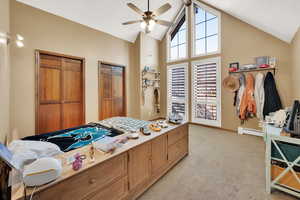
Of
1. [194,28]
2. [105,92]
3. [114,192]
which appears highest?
[194,28]

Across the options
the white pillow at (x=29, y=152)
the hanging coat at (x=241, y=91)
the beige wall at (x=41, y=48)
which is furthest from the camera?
the hanging coat at (x=241, y=91)

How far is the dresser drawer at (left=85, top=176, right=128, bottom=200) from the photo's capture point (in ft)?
3.84

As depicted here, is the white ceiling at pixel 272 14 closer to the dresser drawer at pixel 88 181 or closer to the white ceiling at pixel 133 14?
the white ceiling at pixel 133 14

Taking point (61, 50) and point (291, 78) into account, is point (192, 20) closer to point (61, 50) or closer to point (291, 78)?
point (291, 78)

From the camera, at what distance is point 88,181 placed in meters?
1.10

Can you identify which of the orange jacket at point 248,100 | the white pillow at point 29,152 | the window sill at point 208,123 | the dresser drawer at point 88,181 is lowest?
the window sill at point 208,123

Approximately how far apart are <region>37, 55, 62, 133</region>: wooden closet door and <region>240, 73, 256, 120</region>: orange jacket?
15.8 ft

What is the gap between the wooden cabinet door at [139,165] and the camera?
4.81ft

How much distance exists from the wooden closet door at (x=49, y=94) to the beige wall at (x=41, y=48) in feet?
0.55

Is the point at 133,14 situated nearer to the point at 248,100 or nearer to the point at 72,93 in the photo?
the point at 72,93

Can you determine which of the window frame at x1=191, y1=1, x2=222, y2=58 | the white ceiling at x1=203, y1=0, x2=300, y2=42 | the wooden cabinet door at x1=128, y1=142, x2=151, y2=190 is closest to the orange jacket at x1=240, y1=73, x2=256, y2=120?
the white ceiling at x1=203, y1=0, x2=300, y2=42

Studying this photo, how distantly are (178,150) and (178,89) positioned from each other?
328 cm

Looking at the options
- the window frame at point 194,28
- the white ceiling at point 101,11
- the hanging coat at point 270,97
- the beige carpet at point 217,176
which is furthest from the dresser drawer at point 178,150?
the white ceiling at point 101,11

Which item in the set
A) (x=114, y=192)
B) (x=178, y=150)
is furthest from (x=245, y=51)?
(x=114, y=192)
